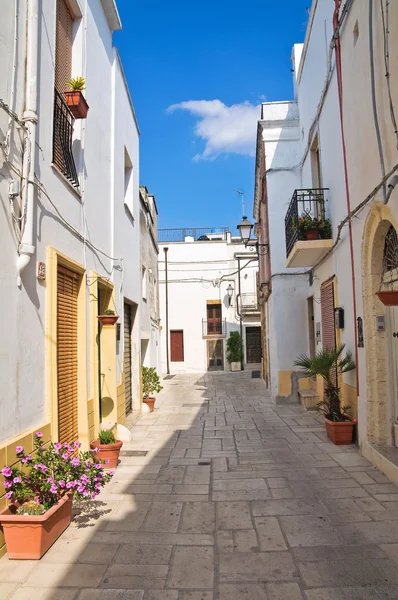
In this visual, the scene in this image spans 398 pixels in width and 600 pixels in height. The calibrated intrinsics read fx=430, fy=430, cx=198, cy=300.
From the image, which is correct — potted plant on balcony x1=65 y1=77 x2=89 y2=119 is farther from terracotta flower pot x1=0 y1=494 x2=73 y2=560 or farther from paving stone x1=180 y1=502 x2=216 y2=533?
paving stone x1=180 y1=502 x2=216 y2=533

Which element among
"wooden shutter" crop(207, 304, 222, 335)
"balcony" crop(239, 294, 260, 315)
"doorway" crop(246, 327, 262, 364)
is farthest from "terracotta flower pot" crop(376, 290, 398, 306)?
"wooden shutter" crop(207, 304, 222, 335)

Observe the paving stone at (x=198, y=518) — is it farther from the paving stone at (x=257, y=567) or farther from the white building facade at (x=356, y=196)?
the white building facade at (x=356, y=196)

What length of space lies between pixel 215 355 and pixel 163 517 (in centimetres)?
1975

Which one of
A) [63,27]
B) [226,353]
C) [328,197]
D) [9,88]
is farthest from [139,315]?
[226,353]

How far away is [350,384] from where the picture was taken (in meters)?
6.51

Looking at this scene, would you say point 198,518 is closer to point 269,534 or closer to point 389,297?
point 269,534

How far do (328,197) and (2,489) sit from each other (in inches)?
259

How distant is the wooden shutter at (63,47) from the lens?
193 inches

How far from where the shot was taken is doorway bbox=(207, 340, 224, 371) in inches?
922

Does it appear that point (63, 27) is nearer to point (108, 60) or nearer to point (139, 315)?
point (108, 60)

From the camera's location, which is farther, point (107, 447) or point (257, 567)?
point (107, 447)

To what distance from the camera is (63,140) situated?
15.9ft

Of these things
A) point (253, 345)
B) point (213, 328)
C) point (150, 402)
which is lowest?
point (150, 402)

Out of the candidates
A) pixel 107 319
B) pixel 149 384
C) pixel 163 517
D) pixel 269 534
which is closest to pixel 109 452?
pixel 163 517
